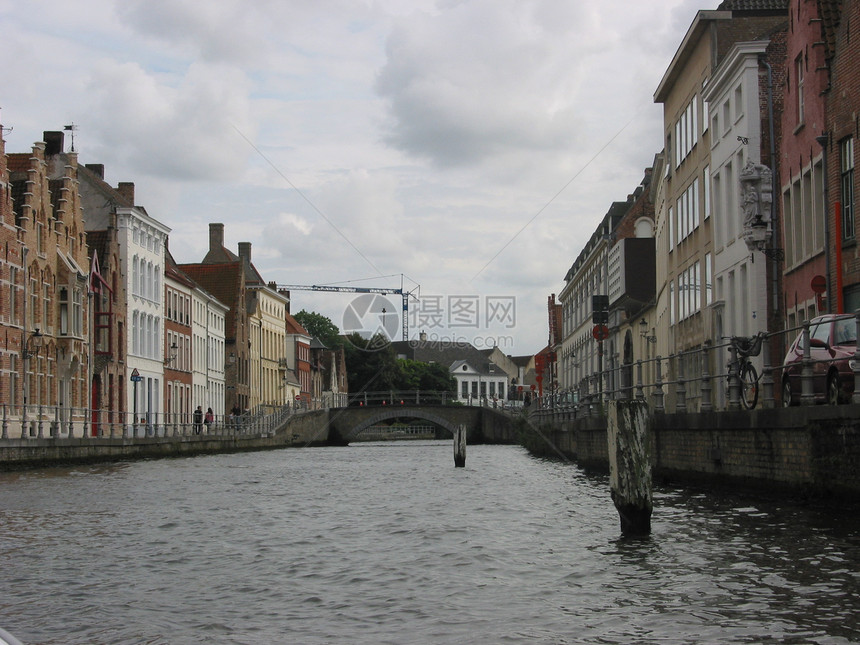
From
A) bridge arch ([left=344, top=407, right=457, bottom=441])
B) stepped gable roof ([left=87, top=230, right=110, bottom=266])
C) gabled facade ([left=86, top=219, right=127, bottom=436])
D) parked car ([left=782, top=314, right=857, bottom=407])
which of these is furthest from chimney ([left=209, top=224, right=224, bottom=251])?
parked car ([left=782, top=314, right=857, bottom=407])

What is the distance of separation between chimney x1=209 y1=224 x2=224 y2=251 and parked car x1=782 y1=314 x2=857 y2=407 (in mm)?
88710

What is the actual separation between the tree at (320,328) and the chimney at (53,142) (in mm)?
99105

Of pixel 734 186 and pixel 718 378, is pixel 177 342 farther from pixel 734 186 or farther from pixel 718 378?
pixel 718 378

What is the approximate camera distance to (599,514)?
19.3 meters

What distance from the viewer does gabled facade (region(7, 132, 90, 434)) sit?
1834 inches

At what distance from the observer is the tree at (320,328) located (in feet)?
529

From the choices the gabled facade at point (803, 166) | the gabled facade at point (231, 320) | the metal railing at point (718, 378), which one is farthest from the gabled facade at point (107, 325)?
the gabled facade at point (803, 166)

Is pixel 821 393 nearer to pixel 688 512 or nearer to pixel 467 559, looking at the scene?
pixel 688 512

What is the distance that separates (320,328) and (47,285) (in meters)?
112

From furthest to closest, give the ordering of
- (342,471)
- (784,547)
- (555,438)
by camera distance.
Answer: (555,438)
(342,471)
(784,547)

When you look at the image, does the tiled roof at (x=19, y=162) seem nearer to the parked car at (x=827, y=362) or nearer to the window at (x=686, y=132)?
the window at (x=686, y=132)

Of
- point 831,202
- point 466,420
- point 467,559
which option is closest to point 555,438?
point 831,202

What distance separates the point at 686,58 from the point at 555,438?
14661 millimetres

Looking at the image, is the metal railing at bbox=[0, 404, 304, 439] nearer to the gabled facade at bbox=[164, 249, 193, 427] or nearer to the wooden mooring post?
the gabled facade at bbox=[164, 249, 193, 427]
